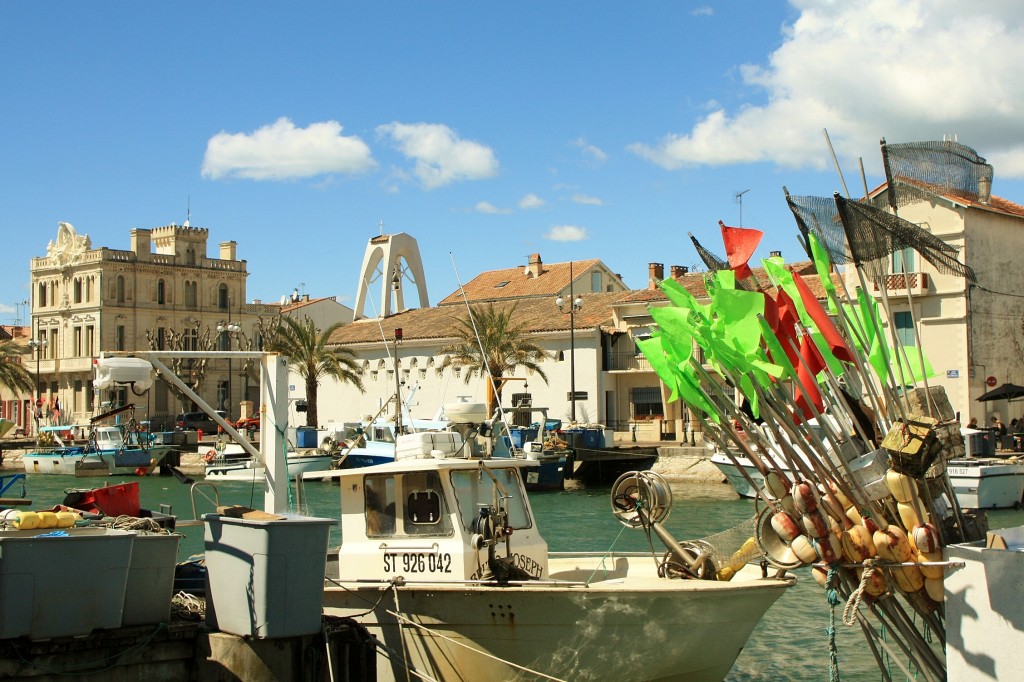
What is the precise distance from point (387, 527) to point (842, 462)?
5403mm

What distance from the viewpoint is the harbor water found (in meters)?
15.6

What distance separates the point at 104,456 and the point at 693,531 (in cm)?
3289

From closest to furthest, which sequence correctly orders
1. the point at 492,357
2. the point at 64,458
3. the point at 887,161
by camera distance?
the point at 887,161, the point at 492,357, the point at 64,458

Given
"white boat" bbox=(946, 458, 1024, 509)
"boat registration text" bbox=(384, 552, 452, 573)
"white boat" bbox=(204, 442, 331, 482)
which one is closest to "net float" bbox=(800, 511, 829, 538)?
"boat registration text" bbox=(384, 552, 452, 573)

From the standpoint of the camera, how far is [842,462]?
10328mm

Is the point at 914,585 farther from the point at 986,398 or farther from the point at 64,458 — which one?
the point at 64,458

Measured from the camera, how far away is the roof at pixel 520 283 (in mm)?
66250

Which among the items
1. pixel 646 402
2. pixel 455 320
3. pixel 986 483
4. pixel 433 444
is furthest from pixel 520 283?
pixel 433 444

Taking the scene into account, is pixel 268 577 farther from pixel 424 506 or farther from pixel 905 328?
pixel 905 328

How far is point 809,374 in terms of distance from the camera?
10992 mm

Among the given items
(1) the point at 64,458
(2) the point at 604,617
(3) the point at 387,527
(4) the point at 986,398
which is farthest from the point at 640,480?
(1) the point at 64,458

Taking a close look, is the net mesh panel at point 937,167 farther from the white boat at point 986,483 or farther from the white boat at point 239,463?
the white boat at point 239,463

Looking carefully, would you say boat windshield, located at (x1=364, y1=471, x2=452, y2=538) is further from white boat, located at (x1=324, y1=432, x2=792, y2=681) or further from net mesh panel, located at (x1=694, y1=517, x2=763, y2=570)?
net mesh panel, located at (x1=694, y1=517, x2=763, y2=570)

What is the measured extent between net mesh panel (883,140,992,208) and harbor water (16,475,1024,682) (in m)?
4.73
